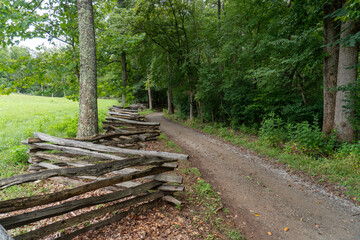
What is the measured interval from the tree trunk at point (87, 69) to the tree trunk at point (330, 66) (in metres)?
9.26

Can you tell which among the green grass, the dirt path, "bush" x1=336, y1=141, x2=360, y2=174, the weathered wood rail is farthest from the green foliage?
"bush" x1=336, y1=141, x2=360, y2=174

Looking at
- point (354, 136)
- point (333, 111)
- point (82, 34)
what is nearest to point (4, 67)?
point (82, 34)

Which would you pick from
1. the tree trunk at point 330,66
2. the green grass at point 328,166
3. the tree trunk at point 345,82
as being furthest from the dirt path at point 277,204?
the tree trunk at point 330,66

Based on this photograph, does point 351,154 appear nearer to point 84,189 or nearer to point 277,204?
point 277,204

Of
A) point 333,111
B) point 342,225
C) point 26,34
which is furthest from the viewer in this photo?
point 333,111

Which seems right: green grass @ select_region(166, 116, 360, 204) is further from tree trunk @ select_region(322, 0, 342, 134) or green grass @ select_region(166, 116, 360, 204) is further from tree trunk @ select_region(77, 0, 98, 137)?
tree trunk @ select_region(77, 0, 98, 137)

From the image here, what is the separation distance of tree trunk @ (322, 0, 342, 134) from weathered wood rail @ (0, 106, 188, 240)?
7623 millimetres

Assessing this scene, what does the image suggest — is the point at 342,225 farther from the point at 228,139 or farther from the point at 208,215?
the point at 228,139

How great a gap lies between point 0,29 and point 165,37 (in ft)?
40.5

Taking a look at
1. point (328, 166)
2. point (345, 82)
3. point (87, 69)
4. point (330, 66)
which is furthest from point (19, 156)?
point (330, 66)

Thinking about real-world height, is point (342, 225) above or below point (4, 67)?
below

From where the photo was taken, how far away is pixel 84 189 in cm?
288

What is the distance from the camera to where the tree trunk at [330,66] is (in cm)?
726

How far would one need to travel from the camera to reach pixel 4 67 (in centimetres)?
600
